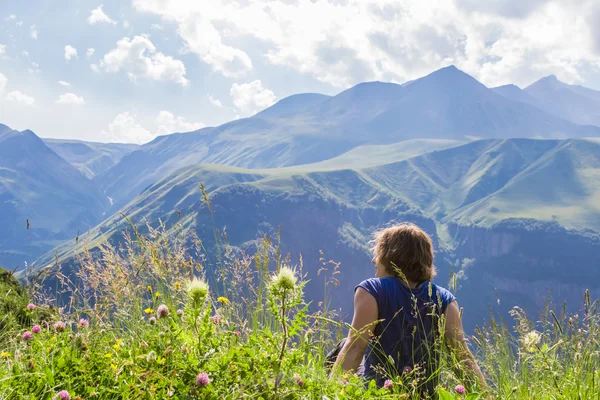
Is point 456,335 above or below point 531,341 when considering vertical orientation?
below

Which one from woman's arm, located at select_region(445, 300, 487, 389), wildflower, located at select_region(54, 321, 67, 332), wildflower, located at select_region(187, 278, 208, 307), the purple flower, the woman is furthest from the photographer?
the woman

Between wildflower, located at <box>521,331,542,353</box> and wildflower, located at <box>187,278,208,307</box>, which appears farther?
wildflower, located at <box>521,331,542,353</box>

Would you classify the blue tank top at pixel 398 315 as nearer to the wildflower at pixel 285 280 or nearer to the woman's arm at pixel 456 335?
the woman's arm at pixel 456 335

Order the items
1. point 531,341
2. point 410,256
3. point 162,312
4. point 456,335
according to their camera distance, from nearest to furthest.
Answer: point 162,312 < point 531,341 < point 456,335 < point 410,256

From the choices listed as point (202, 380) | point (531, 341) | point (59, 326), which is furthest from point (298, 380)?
point (531, 341)

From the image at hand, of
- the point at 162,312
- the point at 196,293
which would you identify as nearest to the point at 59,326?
the point at 162,312

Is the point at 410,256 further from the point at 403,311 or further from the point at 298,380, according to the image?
the point at 298,380

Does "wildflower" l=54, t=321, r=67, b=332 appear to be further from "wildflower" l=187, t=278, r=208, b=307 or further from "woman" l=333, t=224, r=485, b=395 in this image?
"woman" l=333, t=224, r=485, b=395

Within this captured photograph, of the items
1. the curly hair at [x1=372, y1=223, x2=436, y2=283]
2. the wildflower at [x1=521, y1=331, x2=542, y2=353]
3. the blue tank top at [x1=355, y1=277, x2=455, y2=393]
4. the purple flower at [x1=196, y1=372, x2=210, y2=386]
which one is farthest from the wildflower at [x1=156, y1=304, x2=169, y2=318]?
the curly hair at [x1=372, y1=223, x2=436, y2=283]

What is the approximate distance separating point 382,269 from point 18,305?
359 centimetres

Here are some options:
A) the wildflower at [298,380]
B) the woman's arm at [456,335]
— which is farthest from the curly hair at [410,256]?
the wildflower at [298,380]

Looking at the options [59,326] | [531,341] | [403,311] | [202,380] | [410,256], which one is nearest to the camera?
[202,380]

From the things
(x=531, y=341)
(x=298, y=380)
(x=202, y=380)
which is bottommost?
(x=531, y=341)

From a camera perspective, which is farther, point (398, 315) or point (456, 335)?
point (398, 315)
